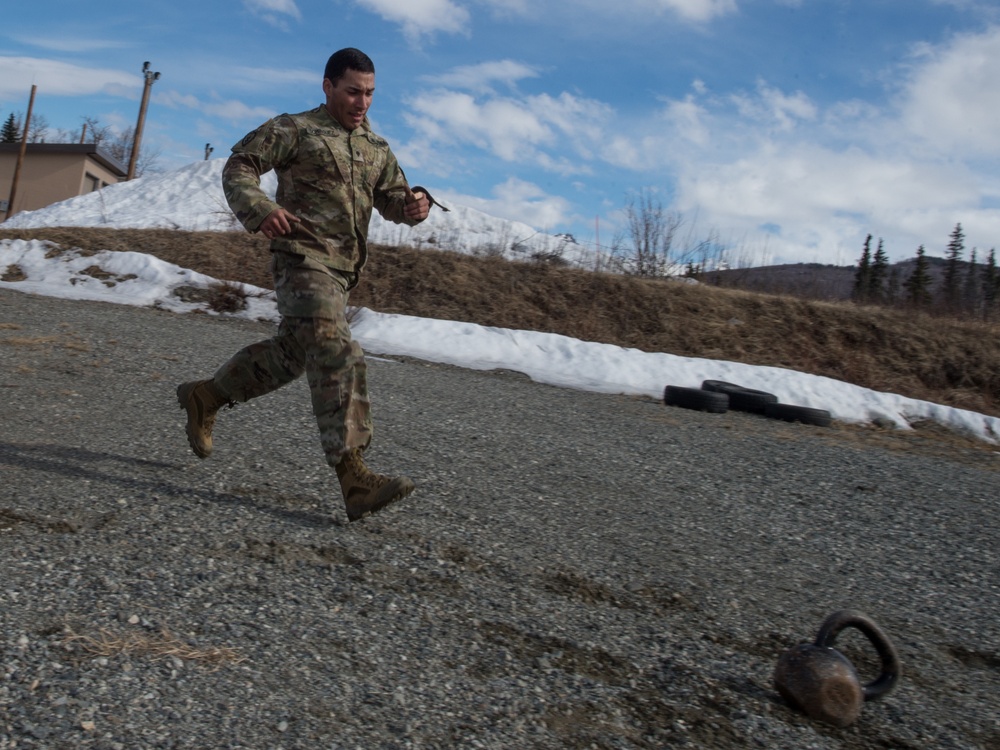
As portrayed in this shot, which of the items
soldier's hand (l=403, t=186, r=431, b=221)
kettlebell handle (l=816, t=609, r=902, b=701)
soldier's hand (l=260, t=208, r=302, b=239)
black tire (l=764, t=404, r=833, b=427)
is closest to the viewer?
kettlebell handle (l=816, t=609, r=902, b=701)

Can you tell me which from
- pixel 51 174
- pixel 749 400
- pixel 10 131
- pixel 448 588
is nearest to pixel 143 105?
pixel 51 174

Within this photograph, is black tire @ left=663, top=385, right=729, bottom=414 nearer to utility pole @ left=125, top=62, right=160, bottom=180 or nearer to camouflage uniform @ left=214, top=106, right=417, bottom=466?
camouflage uniform @ left=214, top=106, right=417, bottom=466

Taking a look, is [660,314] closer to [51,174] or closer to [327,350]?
[327,350]

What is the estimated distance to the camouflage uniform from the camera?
3.90m

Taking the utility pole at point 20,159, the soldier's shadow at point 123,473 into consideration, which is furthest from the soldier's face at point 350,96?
the utility pole at point 20,159

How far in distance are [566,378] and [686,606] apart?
27.2 ft

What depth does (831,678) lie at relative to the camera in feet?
8.44

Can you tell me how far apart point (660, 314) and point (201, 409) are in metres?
12.0

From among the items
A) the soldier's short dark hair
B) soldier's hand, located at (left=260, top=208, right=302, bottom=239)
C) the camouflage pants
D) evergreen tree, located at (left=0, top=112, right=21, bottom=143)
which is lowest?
the camouflage pants

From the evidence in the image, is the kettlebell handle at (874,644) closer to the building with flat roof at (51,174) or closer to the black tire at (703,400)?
the black tire at (703,400)

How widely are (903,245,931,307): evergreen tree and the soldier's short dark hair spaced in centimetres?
1711

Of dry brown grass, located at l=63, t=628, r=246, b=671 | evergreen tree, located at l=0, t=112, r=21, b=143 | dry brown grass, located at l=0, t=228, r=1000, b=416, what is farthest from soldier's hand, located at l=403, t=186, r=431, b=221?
evergreen tree, located at l=0, t=112, r=21, b=143

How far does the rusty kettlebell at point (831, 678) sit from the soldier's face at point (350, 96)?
2826mm

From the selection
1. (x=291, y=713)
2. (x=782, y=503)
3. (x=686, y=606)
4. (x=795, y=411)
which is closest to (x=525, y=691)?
(x=291, y=713)
